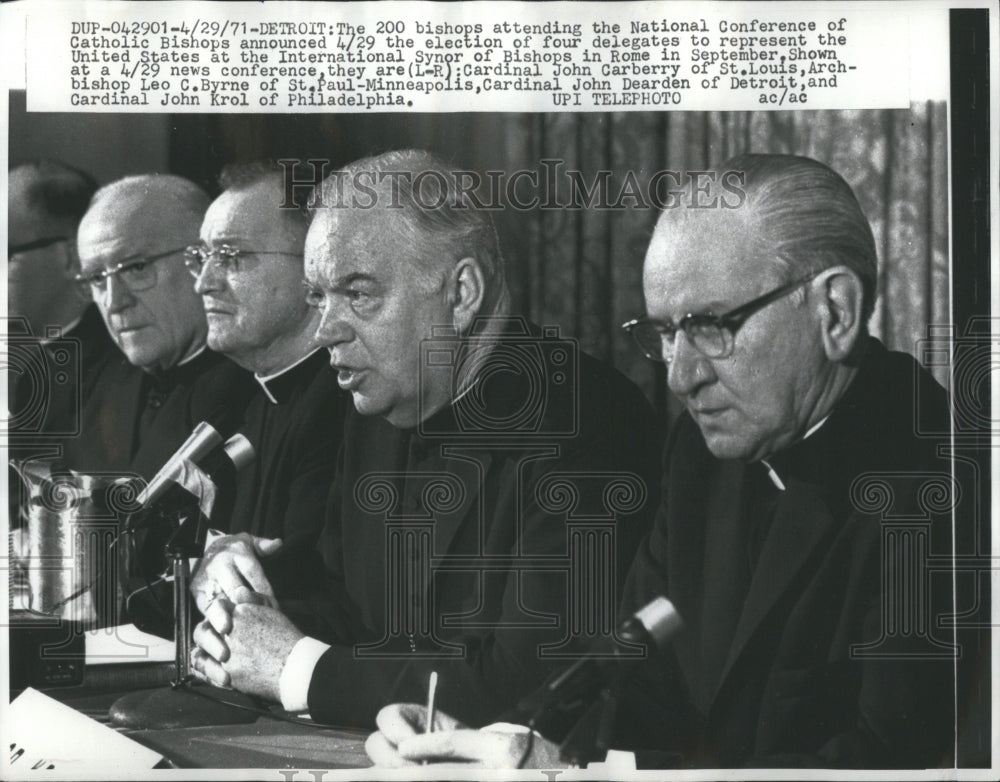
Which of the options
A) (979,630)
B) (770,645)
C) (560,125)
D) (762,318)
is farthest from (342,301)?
(979,630)

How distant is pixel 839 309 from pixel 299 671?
1.25 m

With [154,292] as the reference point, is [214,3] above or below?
above

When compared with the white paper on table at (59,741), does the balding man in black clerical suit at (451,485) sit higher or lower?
higher

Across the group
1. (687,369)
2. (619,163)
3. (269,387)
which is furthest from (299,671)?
(619,163)

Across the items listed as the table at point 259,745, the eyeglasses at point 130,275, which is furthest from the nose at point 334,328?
the table at point 259,745

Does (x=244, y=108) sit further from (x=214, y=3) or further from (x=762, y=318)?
(x=762, y=318)

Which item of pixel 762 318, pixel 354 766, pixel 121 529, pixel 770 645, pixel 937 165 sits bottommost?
pixel 354 766

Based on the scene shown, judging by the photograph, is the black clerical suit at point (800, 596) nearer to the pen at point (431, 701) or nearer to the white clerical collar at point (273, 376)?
the pen at point (431, 701)

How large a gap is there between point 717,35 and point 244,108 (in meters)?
0.95

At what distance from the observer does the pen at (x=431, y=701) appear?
235 centimetres

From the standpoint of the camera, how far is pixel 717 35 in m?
2.38

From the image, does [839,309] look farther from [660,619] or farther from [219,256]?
[219,256]

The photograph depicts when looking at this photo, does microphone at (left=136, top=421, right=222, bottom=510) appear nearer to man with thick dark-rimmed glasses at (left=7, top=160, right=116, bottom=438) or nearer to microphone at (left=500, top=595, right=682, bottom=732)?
man with thick dark-rimmed glasses at (left=7, top=160, right=116, bottom=438)

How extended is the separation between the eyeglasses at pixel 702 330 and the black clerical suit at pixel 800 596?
0.14 metres
